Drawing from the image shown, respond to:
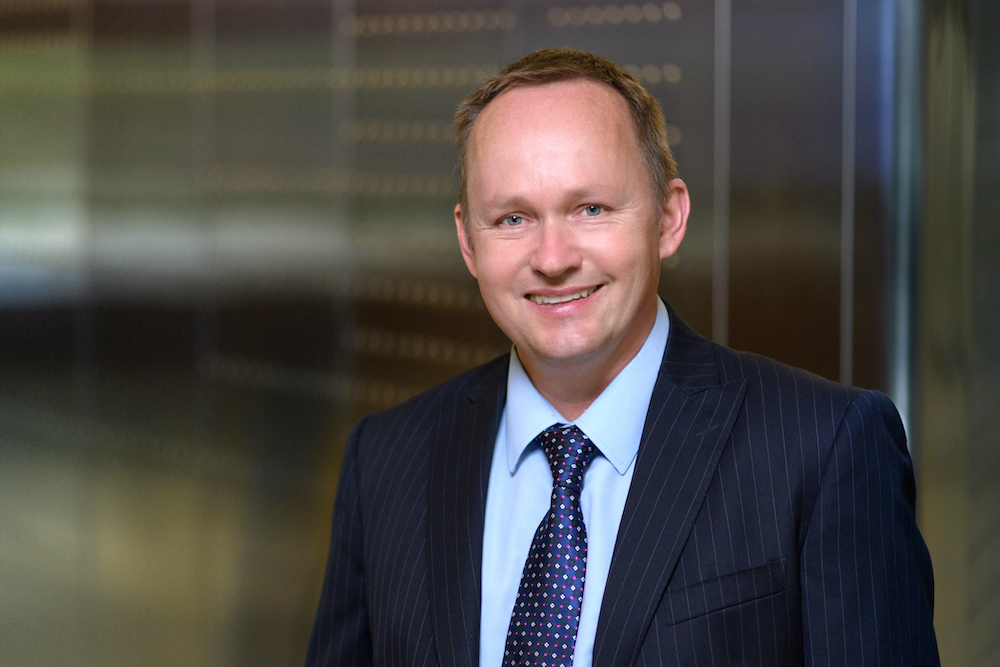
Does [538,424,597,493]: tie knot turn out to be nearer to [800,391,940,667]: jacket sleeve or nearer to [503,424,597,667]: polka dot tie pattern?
[503,424,597,667]: polka dot tie pattern

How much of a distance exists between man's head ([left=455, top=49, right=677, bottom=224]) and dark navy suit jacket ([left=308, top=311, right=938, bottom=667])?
326 millimetres

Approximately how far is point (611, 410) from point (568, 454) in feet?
0.37

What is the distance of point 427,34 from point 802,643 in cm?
203

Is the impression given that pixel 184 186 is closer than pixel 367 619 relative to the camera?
No

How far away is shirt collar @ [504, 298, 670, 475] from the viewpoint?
1.81m

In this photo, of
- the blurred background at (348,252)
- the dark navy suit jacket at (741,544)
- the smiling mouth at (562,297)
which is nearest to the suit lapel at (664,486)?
the dark navy suit jacket at (741,544)

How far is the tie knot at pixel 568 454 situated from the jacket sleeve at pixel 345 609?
478 mm

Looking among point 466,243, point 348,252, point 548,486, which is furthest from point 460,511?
point 348,252

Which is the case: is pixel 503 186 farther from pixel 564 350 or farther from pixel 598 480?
pixel 598 480

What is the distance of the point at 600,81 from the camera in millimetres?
1844

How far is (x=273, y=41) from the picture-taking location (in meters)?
2.83

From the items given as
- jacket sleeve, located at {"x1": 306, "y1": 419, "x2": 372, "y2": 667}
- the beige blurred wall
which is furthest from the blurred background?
jacket sleeve, located at {"x1": 306, "y1": 419, "x2": 372, "y2": 667}

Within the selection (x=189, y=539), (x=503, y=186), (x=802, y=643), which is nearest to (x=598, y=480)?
(x=802, y=643)

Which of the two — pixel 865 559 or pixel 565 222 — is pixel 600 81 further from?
pixel 865 559
